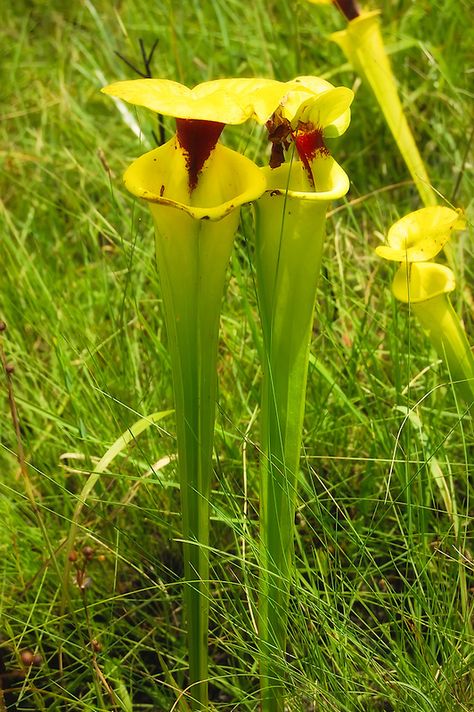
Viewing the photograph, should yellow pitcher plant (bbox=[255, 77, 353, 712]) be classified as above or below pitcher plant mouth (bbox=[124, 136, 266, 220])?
below

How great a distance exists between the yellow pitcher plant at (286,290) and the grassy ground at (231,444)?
4 cm

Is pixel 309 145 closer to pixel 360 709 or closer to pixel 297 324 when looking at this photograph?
pixel 297 324

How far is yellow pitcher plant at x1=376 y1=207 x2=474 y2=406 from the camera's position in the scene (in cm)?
129

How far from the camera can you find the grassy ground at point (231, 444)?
4.00ft

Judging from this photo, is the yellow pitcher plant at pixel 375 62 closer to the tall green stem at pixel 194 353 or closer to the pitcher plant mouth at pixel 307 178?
the pitcher plant mouth at pixel 307 178

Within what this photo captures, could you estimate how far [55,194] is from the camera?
2.50 metres

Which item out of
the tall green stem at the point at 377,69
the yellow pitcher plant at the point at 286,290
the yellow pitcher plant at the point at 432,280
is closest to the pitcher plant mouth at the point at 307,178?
the yellow pitcher plant at the point at 286,290

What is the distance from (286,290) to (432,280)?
1.12 ft

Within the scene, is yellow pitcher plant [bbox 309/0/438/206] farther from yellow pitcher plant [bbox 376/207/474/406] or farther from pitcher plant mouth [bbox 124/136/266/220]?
pitcher plant mouth [bbox 124/136/266/220]

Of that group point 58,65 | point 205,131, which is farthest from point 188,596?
point 58,65

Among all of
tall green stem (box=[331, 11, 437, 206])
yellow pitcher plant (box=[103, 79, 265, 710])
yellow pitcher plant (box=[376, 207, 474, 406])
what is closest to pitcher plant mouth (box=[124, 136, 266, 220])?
yellow pitcher plant (box=[103, 79, 265, 710])

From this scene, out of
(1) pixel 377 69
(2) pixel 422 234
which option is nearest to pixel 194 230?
(2) pixel 422 234

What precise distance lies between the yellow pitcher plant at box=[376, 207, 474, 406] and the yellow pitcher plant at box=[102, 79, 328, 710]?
324 mm

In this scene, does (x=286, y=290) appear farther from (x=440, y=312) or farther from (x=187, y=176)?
Result: (x=440, y=312)
